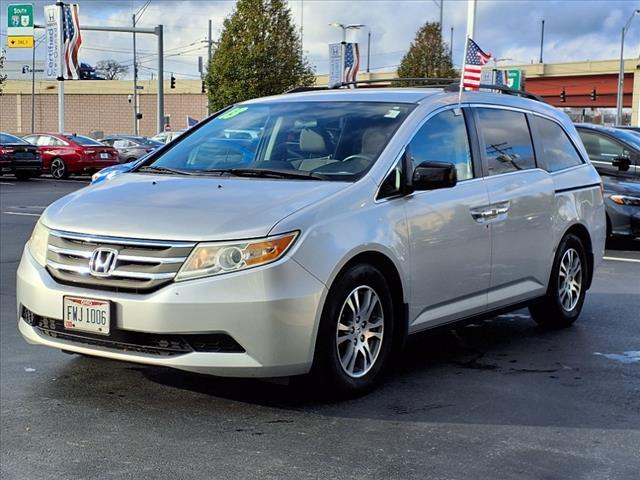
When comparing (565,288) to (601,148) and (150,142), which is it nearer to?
(601,148)

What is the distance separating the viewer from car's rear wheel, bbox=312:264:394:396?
14.6 feet

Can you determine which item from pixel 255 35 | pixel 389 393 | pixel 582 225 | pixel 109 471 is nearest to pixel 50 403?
pixel 109 471

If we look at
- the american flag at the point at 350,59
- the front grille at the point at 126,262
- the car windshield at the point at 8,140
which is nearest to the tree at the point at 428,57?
the american flag at the point at 350,59

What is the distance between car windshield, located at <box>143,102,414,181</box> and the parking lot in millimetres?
1207

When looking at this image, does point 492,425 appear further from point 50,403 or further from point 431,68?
point 431,68

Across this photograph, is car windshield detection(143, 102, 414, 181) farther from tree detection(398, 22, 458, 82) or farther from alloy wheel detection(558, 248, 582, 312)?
tree detection(398, 22, 458, 82)

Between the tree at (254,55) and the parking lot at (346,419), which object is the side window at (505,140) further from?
the tree at (254,55)

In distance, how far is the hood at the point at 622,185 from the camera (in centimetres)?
1172

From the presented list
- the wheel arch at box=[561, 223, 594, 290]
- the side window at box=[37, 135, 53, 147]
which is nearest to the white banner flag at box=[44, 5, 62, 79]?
the side window at box=[37, 135, 53, 147]

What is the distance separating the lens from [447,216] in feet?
17.3

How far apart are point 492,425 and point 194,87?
259 feet

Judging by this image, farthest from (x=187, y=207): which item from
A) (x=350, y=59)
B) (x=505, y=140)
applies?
(x=350, y=59)

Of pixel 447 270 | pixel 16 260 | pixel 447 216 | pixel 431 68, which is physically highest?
pixel 431 68

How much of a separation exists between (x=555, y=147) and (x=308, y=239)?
3.27m
